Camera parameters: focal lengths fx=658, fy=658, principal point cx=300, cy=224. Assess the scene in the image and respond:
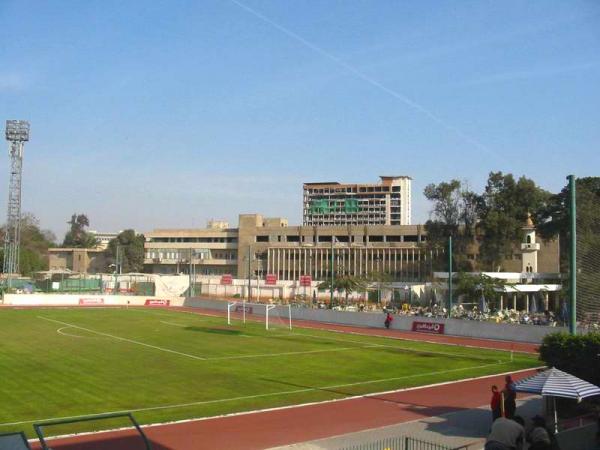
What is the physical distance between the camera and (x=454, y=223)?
84688mm

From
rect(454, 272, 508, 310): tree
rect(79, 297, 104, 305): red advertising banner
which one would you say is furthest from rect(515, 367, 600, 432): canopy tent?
rect(79, 297, 104, 305): red advertising banner

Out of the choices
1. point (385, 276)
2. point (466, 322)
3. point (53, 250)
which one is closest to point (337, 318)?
point (466, 322)

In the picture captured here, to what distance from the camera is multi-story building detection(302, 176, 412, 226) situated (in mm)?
179625

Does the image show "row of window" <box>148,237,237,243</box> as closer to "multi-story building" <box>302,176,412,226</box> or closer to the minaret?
"multi-story building" <box>302,176,412,226</box>

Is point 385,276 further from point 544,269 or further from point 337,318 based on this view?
point 337,318

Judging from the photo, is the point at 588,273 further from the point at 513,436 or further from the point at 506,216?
the point at 506,216

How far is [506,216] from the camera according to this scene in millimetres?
78312

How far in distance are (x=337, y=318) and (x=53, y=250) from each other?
112342 millimetres

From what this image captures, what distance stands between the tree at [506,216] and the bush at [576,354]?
57708mm

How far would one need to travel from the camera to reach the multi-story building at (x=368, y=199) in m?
180

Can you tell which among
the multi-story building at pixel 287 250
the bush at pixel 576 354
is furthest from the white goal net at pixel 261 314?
the bush at pixel 576 354

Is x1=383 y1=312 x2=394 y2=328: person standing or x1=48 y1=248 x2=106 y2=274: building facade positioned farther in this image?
x1=48 y1=248 x2=106 y2=274: building facade

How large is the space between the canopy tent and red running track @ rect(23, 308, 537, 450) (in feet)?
15.4

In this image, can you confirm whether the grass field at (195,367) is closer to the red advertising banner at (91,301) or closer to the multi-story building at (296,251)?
the red advertising banner at (91,301)
